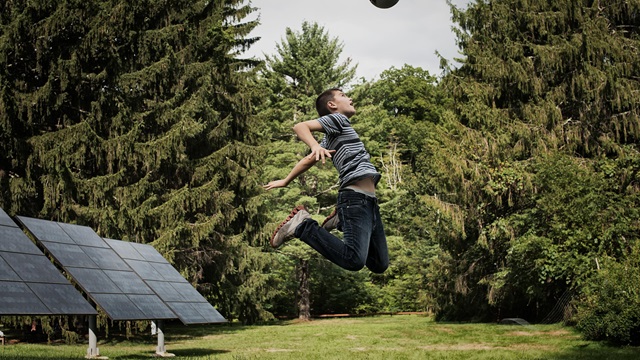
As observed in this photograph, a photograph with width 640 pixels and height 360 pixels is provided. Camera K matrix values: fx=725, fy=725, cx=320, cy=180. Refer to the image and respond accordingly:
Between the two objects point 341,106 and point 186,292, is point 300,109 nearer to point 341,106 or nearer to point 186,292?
point 186,292

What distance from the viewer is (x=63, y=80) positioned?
21406mm

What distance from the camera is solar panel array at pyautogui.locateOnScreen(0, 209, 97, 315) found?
396 inches

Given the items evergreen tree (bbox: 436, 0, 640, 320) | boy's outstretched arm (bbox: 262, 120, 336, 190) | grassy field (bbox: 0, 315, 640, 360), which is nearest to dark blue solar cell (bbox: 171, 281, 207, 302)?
grassy field (bbox: 0, 315, 640, 360)

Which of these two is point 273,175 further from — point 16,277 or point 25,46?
point 16,277

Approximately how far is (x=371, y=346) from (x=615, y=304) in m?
5.97

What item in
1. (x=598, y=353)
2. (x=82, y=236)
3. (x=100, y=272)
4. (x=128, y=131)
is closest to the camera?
(x=100, y=272)

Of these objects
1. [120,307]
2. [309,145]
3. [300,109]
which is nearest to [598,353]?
[120,307]

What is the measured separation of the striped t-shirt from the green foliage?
1296 centimetres

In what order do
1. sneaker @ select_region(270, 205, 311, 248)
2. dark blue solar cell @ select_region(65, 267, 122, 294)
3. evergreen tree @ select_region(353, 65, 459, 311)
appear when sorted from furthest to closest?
1. evergreen tree @ select_region(353, 65, 459, 311)
2. dark blue solar cell @ select_region(65, 267, 122, 294)
3. sneaker @ select_region(270, 205, 311, 248)

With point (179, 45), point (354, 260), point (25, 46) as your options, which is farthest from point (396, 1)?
point (179, 45)

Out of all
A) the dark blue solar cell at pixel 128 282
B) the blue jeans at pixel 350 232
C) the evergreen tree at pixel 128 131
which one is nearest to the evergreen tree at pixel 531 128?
the evergreen tree at pixel 128 131

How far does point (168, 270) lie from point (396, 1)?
524 inches

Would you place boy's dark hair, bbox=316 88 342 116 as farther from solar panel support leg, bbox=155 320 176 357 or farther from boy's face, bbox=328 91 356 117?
solar panel support leg, bbox=155 320 176 357

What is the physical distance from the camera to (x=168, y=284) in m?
16.3
